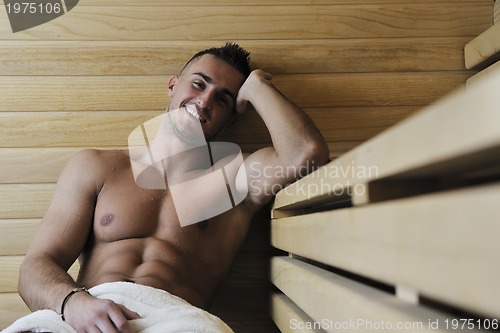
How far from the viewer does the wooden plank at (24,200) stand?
1949mm

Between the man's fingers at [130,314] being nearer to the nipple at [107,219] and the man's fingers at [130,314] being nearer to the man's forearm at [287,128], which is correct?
the nipple at [107,219]

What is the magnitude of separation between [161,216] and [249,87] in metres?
0.50

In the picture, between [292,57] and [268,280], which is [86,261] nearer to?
[268,280]

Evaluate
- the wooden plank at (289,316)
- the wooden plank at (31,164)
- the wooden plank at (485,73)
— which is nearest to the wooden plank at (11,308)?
the wooden plank at (31,164)

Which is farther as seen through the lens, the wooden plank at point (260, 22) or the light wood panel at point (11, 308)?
the wooden plank at point (260, 22)

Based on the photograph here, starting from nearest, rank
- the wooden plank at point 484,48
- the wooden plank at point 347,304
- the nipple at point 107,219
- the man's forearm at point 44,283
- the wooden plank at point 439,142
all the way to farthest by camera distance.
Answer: the wooden plank at point 439,142
the wooden plank at point 347,304
the man's forearm at point 44,283
the nipple at point 107,219
the wooden plank at point 484,48

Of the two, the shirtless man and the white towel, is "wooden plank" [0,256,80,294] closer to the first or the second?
→ the shirtless man

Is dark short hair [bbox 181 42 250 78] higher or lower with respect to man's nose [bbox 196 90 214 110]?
higher

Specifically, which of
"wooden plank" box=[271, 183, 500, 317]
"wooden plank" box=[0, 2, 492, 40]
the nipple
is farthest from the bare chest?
"wooden plank" box=[271, 183, 500, 317]

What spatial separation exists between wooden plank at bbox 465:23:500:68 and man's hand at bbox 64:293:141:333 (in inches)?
54.0

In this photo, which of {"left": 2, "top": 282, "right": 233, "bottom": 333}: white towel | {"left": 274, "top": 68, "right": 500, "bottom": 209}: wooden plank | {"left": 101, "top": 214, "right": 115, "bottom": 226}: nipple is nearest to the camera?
{"left": 274, "top": 68, "right": 500, "bottom": 209}: wooden plank

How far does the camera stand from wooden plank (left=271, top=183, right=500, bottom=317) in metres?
0.51

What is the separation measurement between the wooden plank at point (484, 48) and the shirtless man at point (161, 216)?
0.67 meters

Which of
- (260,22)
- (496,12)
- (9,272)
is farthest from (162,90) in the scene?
(496,12)
